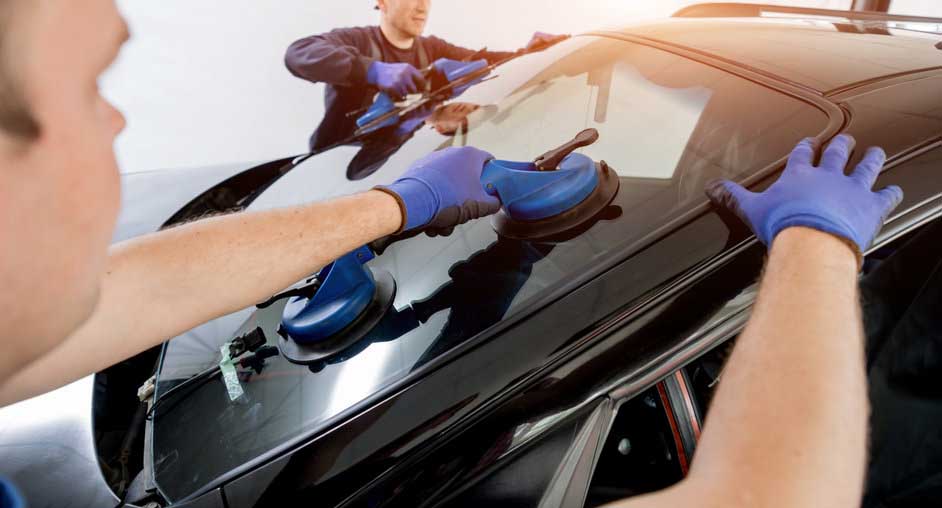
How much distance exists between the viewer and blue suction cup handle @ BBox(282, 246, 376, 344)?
0.83m

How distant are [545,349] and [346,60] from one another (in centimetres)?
194

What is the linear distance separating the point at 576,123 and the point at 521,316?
54 cm

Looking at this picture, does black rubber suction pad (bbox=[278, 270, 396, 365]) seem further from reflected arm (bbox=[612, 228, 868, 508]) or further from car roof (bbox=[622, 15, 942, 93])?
car roof (bbox=[622, 15, 942, 93])

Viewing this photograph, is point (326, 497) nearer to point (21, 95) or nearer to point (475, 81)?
point (21, 95)

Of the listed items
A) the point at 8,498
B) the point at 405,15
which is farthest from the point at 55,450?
the point at 405,15

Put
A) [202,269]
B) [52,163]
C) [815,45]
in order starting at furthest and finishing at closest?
1. [815,45]
2. [202,269]
3. [52,163]

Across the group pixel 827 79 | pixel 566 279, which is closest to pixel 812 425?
pixel 566 279

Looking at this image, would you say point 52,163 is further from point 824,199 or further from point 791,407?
point 824,199

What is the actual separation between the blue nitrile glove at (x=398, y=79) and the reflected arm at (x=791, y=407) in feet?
5.81

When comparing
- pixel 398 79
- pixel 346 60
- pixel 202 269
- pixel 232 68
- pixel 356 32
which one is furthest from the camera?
pixel 232 68

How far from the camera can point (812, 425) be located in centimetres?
52

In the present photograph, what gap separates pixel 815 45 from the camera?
3.49ft

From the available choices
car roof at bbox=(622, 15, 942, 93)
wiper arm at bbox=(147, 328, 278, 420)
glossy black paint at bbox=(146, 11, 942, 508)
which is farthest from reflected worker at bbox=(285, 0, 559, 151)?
glossy black paint at bbox=(146, 11, 942, 508)

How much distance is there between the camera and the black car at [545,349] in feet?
2.25
